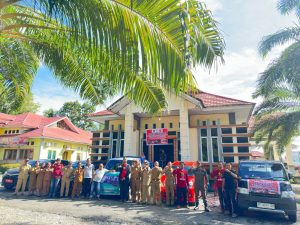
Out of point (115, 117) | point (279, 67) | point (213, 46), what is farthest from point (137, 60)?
point (115, 117)

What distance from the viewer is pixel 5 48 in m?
5.28

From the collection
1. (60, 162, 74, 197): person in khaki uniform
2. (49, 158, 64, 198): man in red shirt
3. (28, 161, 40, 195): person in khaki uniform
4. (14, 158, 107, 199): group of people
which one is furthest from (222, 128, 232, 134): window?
(28, 161, 40, 195): person in khaki uniform

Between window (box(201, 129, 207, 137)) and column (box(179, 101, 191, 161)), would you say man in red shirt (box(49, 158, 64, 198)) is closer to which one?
column (box(179, 101, 191, 161))

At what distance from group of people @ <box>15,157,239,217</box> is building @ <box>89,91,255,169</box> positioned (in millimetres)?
3845

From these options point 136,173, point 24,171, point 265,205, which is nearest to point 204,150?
point 136,173

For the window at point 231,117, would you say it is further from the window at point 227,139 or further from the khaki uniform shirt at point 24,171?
the khaki uniform shirt at point 24,171

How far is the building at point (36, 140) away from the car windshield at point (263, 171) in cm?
1893

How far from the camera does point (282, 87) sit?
11.8m

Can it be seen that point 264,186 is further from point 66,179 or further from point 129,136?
point 129,136

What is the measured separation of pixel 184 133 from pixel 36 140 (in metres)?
18.2

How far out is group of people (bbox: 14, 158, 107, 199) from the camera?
938 cm

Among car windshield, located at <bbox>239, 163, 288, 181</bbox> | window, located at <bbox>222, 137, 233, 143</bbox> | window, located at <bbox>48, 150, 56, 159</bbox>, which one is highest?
window, located at <bbox>222, 137, 233, 143</bbox>

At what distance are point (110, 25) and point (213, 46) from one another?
5.24 feet

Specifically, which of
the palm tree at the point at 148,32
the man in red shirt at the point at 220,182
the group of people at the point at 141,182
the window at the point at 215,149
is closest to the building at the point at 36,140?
the group of people at the point at 141,182
